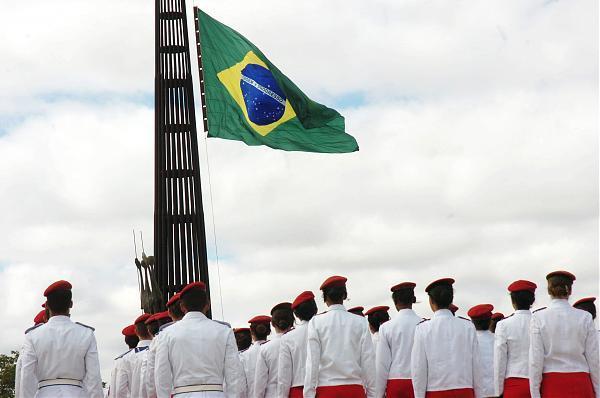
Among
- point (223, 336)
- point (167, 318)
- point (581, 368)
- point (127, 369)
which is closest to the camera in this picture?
point (223, 336)

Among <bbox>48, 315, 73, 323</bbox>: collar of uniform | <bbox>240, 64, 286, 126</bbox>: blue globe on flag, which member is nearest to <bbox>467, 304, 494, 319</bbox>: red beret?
<bbox>48, 315, 73, 323</bbox>: collar of uniform

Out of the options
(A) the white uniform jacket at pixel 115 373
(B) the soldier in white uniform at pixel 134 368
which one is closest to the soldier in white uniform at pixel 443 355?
(B) the soldier in white uniform at pixel 134 368

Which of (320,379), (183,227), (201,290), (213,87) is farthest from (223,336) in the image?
(183,227)

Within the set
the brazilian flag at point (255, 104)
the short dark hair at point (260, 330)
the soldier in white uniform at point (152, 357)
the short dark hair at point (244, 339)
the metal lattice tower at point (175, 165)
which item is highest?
the metal lattice tower at point (175, 165)

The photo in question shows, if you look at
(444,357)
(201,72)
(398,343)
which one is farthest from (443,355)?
(201,72)

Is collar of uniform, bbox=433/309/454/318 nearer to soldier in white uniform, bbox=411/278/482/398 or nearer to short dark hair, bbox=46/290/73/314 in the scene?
soldier in white uniform, bbox=411/278/482/398

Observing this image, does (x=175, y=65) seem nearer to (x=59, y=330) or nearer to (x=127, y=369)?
(x=127, y=369)

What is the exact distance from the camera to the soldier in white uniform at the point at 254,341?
465 inches

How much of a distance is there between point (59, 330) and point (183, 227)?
1063 inches

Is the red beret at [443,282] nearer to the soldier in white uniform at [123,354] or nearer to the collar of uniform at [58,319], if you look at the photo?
the collar of uniform at [58,319]

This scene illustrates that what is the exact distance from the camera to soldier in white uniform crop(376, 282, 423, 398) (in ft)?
32.0

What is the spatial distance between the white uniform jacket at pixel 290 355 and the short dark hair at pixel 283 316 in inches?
24.5

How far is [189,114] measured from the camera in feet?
119

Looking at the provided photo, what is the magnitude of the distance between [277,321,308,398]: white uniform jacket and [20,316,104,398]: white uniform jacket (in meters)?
1.71
